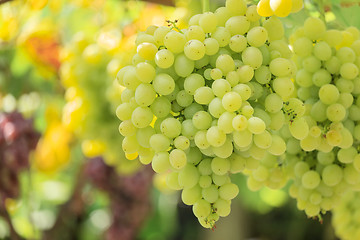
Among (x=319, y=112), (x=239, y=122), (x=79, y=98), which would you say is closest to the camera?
(x=239, y=122)

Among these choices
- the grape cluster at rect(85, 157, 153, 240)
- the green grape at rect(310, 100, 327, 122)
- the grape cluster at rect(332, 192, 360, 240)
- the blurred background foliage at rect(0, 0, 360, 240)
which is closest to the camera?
the green grape at rect(310, 100, 327, 122)

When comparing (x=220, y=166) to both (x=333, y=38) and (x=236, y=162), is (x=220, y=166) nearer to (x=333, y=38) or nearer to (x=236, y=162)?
(x=236, y=162)

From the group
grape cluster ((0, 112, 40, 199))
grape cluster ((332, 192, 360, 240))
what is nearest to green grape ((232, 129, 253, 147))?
grape cluster ((332, 192, 360, 240))

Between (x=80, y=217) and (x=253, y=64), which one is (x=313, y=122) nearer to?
(x=253, y=64)

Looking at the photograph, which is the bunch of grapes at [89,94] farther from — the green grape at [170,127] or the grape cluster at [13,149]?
the green grape at [170,127]

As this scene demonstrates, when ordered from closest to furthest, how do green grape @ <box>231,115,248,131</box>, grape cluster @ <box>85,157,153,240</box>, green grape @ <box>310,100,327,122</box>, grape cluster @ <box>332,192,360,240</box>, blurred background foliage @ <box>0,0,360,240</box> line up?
green grape @ <box>231,115,248,131</box>
green grape @ <box>310,100,327,122</box>
grape cluster @ <box>332,192,360,240</box>
blurred background foliage @ <box>0,0,360,240</box>
grape cluster @ <box>85,157,153,240</box>

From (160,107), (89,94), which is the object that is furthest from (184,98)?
(89,94)


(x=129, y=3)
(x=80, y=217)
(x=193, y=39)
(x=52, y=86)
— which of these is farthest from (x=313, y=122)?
(x=80, y=217)

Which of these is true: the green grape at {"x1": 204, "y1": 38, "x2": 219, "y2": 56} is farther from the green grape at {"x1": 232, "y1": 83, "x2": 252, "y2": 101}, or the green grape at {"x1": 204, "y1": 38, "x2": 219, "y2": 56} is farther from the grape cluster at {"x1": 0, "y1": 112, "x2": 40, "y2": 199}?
the grape cluster at {"x1": 0, "y1": 112, "x2": 40, "y2": 199}
